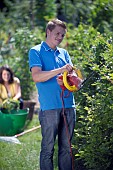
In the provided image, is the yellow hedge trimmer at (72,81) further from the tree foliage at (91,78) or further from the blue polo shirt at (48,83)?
the tree foliage at (91,78)

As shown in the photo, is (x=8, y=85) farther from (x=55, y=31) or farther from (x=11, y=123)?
(x=55, y=31)

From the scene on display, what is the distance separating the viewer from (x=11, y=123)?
661 centimetres

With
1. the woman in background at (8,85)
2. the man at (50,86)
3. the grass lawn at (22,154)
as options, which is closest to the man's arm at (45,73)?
the man at (50,86)

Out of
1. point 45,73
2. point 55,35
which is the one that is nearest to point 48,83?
point 45,73

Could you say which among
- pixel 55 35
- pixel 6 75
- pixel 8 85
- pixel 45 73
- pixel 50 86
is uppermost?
pixel 55 35

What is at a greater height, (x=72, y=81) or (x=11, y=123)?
(x=72, y=81)

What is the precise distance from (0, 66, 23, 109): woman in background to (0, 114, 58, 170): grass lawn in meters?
0.84

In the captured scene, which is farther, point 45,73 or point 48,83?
point 48,83

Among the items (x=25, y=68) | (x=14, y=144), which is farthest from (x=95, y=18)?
(x=14, y=144)

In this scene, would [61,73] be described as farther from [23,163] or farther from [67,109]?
[23,163]

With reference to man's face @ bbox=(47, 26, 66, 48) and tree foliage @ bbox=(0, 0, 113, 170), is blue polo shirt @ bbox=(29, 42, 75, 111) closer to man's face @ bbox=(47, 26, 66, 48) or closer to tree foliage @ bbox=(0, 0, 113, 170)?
man's face @ bbox=(47, 26, 66, 48)

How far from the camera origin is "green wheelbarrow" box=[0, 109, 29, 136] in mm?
6582

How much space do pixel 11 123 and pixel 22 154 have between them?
1026mm

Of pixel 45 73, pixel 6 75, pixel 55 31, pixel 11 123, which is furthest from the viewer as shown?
pixel 6 75
